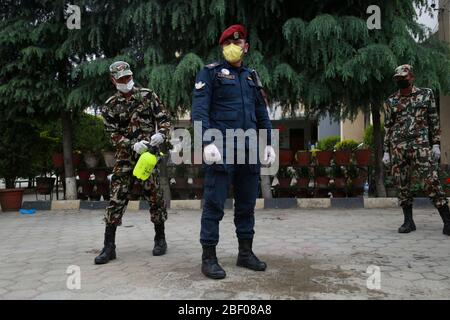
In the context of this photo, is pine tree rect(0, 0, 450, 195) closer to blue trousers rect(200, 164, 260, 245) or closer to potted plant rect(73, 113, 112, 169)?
potted plant rect(73, 113, 112, 169)

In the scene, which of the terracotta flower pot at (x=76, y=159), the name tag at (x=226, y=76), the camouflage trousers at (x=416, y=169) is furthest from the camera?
the terracotta flower pot at (x=76, y=159)

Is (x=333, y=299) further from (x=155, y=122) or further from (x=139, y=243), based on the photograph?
(x=139, y=243)

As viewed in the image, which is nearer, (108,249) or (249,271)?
(249,271)

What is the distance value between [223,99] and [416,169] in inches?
108

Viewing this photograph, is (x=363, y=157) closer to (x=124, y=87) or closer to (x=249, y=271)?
(x=249, y=271)

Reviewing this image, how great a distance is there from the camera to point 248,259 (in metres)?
3.70

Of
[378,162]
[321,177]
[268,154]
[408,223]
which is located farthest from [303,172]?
[268,154]

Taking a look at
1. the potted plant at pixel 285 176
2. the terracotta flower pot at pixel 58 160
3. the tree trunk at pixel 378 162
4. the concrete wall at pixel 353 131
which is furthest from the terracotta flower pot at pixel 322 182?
the concrete wall at pixel 353 131

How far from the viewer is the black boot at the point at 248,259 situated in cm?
363

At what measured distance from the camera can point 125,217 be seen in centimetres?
705

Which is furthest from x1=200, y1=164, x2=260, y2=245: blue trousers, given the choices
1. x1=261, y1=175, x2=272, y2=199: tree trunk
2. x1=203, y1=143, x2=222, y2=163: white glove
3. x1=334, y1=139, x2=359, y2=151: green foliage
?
x1=334, y1=139, x2=359, y2=151: green foliage

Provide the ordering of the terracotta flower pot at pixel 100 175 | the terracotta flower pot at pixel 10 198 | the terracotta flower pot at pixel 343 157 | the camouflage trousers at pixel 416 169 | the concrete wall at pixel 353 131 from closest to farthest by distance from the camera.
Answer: the camouflage trousers at pixel 416 169, the terracotta flower pot at pixel 10 198, the terracotta flower pot at pixel 343 157, the terracotta flower pot at pixel 100 175, the concrete wall at pixel 353 131

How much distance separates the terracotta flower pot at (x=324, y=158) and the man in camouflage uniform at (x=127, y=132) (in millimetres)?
4651

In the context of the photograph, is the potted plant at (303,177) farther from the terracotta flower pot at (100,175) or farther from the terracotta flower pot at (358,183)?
the terracotta flower pot at (100,175)
